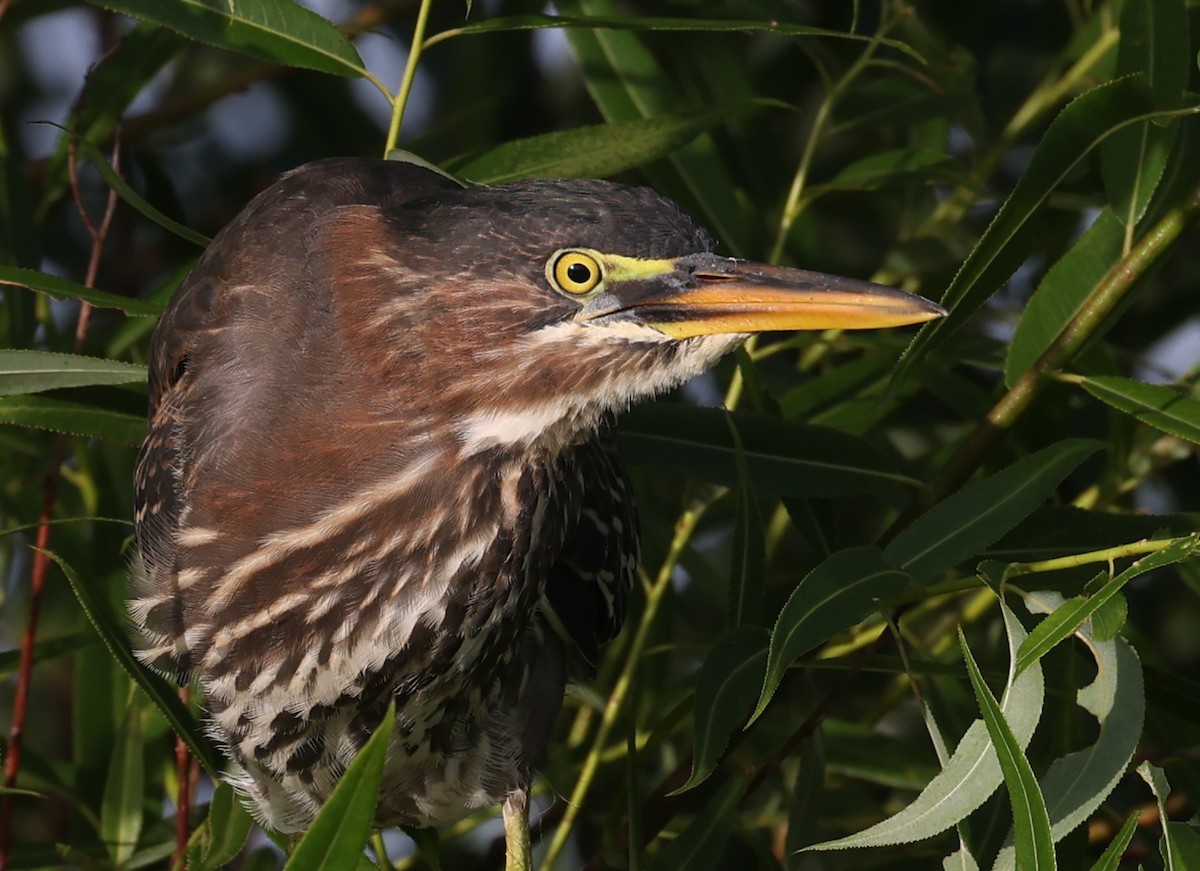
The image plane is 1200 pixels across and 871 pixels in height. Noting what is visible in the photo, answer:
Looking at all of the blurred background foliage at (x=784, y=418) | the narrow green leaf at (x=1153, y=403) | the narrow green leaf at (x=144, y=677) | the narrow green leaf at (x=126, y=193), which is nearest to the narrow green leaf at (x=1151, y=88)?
the blurred background foliage at (x=784, y=418)

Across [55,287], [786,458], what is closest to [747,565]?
[786,458]

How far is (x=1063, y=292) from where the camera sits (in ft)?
8.39

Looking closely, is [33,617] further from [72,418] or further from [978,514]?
[978,514]

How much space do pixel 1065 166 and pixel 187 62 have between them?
8.72 feet

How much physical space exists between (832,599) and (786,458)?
1.70 ft

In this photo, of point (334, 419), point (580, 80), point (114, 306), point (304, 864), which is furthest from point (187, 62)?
point (304, 864)

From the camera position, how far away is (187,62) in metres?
4.32

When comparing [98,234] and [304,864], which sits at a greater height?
[98,234]

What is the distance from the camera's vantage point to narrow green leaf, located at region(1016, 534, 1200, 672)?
1.94 m

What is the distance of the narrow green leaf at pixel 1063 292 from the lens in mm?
2543

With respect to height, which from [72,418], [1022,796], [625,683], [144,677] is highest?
[72,418]

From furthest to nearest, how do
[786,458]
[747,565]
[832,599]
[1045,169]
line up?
[786,458], [747,565], [1045,169], [832,599]

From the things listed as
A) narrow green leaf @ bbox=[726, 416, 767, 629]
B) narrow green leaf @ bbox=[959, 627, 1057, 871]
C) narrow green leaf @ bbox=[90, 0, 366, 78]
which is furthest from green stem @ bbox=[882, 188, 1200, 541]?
narrow green leaf @ bbox=[90, 0, 366, 78]

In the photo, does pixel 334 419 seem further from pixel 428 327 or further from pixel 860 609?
pixel 860 609
